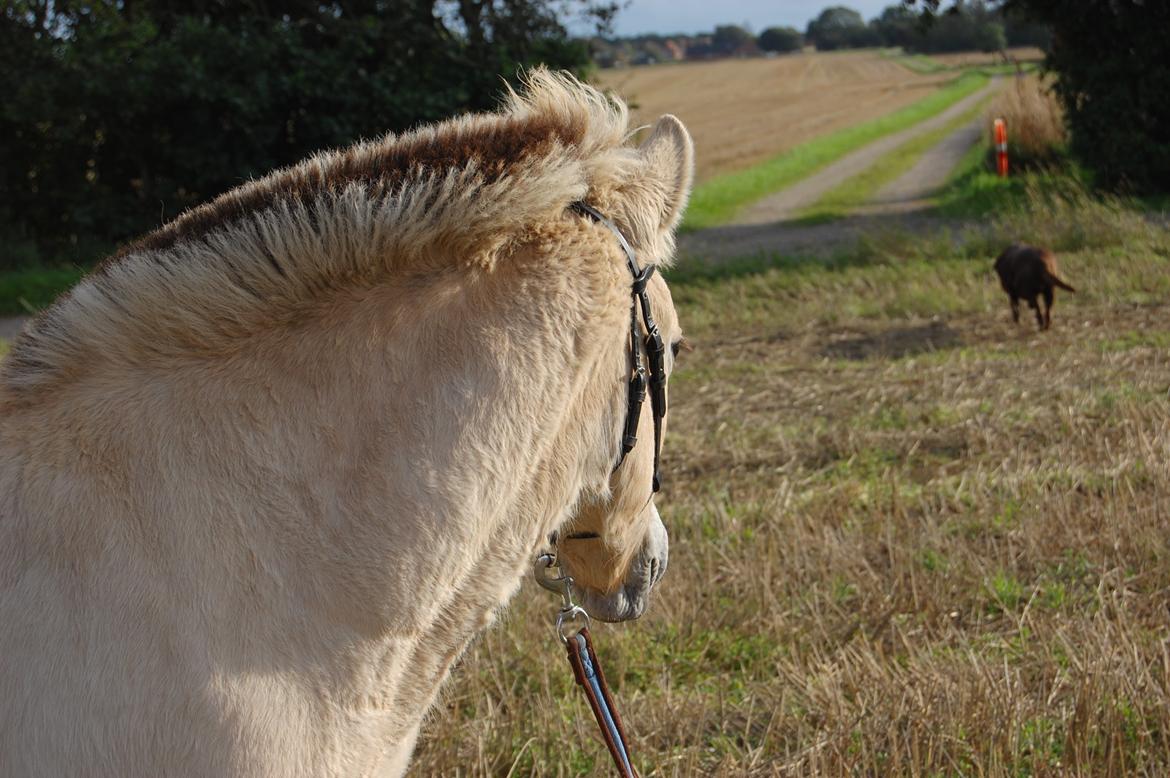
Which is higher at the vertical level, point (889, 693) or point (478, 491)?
point (478, 491)

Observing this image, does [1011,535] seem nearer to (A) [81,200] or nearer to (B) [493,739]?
(B) [493,739]

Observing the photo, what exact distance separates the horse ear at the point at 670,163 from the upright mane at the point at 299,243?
30 cm

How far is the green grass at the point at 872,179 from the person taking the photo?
22.8m

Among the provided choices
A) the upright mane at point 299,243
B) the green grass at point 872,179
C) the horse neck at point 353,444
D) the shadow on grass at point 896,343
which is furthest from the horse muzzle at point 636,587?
the green grass at point 872,179

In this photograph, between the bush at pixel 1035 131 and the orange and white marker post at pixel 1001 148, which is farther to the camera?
the bush at pixel 1035 131

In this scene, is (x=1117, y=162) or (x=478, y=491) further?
(x=1117, y=162)

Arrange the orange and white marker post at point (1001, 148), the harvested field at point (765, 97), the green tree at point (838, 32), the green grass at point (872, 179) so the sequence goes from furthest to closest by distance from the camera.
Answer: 1. the green tree at point (838, 32)
2. the harvested field at point (765, 97)
3. the orange and white marker post at point (1001, 148)
4. the green grass at point (872, 179)

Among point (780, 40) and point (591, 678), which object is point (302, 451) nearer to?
point (591, 678)

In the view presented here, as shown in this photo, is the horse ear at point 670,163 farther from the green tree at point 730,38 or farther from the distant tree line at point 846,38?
the green tree at point 730,38

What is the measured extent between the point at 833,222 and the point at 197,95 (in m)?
12.4

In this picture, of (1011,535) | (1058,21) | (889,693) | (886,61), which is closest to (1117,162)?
(1058,21)

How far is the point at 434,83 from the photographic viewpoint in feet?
67.3

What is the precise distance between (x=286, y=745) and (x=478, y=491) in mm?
555

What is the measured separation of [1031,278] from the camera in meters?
10.3
